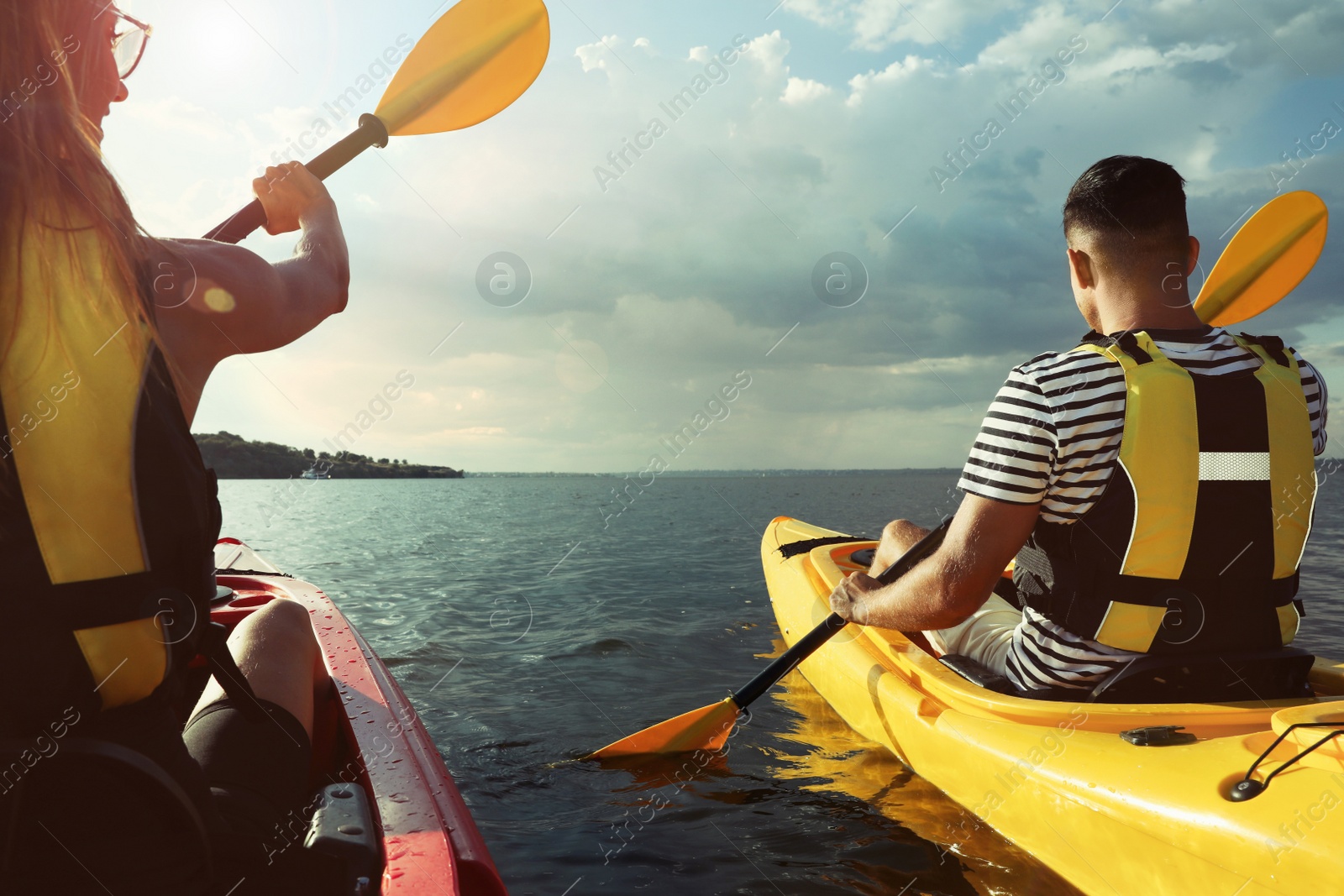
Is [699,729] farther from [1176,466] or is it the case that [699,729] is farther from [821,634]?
[1176,466]

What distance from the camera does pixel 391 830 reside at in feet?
6.02

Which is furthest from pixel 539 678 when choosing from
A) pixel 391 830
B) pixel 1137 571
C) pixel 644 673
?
pixel 1137 571

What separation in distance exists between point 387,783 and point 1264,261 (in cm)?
441

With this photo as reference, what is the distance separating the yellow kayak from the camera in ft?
6.04

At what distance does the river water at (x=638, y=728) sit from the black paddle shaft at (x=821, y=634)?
0.43m

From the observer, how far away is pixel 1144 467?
2135 mm

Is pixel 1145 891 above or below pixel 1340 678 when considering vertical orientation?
below

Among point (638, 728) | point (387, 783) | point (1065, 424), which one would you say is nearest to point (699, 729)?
point (638, 728)

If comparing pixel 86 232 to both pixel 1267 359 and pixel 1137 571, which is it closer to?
pixel 1137 571

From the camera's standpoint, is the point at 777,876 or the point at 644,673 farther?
the point at 644,673

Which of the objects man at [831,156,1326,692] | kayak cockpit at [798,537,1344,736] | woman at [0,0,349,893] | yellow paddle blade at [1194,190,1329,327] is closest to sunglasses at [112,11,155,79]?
woman at [0,0,349,893]

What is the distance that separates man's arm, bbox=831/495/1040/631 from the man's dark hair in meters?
0.84

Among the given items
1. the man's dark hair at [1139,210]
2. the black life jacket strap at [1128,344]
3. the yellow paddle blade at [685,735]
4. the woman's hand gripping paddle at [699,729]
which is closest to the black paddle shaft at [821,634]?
the woman's hand gripping paddle at [699,729]

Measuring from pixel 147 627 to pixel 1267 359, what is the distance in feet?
9.20
